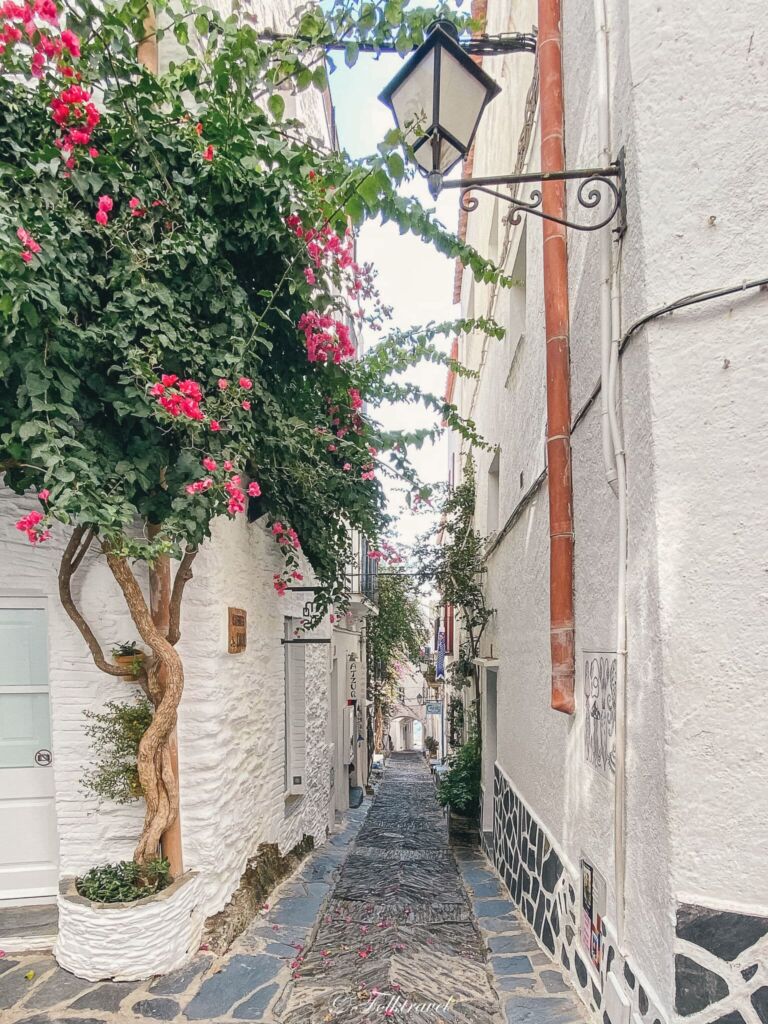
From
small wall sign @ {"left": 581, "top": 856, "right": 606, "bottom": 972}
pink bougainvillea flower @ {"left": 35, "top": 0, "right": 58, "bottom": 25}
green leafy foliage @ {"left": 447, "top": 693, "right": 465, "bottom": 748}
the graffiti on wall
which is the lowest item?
green leafy foliage @ {"left": 447, "top": 693, "right": 465, "bottom": 748}

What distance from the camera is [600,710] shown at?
2.88 meters

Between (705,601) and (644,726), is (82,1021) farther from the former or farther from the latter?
(705,601)

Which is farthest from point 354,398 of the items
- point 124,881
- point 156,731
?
point 124,881

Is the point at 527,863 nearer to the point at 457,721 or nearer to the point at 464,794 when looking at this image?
the point at 464,794

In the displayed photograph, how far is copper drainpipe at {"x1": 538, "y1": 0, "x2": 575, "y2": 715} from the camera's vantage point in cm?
345

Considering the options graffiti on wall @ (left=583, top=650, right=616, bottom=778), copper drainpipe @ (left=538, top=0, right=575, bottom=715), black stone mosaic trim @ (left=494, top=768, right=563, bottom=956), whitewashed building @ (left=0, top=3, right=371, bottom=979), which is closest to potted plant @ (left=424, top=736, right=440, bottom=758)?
black stone mosaic trim @ (left=494, top=768, right=563, bottom=956)

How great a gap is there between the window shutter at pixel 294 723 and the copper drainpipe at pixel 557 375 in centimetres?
327

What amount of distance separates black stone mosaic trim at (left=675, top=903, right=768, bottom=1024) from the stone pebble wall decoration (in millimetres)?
191

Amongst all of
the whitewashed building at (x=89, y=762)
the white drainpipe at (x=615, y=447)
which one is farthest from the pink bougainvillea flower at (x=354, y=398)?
the white drainpipe at (x=615, y=447)

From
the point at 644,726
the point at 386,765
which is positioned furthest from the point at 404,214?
the point at 386,765

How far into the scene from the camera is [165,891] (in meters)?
3.52

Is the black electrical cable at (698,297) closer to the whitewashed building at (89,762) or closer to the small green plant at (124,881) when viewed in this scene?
the whitewashed building at (89,762)

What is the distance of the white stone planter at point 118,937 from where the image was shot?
131 inches

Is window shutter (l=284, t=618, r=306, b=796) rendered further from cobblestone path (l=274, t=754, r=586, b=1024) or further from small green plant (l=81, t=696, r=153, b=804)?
small green plant (l=81, t=696, r=153, b=804)
